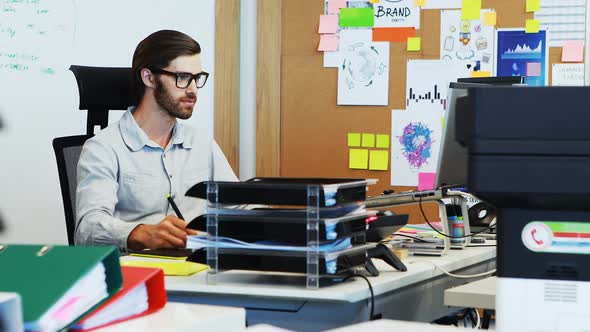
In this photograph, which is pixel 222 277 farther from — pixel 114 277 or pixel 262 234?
pixel 114 277

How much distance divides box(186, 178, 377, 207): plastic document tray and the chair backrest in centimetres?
105

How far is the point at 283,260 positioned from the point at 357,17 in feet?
9.81

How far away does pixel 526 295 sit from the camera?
1.29 metres

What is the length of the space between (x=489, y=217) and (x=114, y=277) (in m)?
2.18

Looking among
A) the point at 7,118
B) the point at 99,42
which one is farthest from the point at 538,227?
the point at 99,42

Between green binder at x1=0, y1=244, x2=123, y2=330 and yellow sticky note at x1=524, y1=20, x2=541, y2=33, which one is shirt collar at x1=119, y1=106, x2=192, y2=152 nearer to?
green binder at x1=0, y1=244, x2=123, y2=330

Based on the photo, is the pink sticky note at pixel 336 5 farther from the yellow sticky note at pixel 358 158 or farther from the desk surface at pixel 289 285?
the desk surface at pixel 289 285

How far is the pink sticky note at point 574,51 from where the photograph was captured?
4453 mm

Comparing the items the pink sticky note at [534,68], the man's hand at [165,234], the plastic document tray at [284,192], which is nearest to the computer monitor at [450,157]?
the plastic document tray at [284,192]

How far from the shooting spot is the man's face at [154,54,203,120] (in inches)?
124

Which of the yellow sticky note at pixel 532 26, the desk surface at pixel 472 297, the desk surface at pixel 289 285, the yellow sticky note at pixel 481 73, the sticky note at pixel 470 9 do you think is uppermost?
the sticky note at pixel 470 9

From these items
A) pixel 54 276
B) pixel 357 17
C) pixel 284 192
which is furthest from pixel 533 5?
pixel 54 276

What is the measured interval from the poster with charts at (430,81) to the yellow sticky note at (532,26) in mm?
348

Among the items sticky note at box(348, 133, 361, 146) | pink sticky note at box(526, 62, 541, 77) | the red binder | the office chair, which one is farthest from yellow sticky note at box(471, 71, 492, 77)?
the red binder
